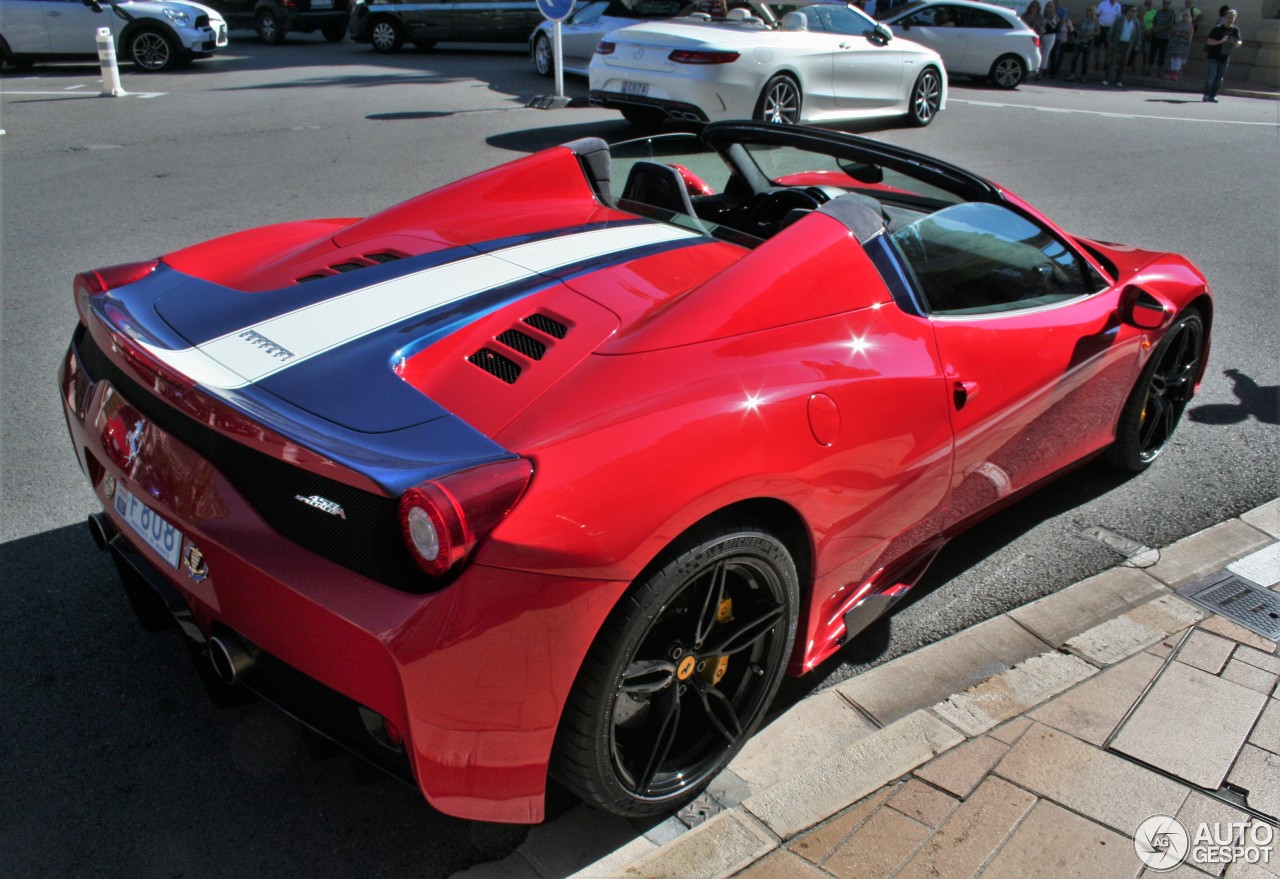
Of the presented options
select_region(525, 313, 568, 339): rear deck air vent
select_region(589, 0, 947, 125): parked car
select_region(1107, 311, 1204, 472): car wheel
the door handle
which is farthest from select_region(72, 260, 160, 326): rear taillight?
select_region(589, 0, 947, 125): parked car

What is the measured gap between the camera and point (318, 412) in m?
2.16

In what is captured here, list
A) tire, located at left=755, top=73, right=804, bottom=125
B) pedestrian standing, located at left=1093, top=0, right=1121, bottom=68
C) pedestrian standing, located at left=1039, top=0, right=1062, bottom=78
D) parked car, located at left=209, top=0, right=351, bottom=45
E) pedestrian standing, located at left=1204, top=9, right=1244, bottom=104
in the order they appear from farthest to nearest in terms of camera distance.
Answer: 1. pedestrian standing, located at left=1093, top=0, right=1121, bottom=68
2. pedestrian standing, located at left=1039, top=0, right=1062, bottom=78
3. parked car, located at left=209, top=0, right=351, bottom=45
4. pedestrian standing, located at left=1204, top=9, right=1244, bottom=104
5. tire, located at left=755, top=73, right=804, bottom=125

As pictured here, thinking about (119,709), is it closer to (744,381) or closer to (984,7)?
(744,381)

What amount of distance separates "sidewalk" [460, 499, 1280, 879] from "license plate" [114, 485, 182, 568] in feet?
3.20

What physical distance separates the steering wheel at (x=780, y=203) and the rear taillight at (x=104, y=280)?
6.29ft

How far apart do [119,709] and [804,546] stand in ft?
5.97

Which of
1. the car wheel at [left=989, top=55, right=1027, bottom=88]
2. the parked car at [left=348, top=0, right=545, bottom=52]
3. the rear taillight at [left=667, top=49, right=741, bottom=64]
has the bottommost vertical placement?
the car wheel at [left=989, top=55, right=1027, bottom=88]

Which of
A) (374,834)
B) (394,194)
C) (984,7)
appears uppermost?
(984,7)

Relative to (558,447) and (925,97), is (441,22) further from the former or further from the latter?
(558,447)

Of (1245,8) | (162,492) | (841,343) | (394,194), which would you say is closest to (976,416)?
(841,343)

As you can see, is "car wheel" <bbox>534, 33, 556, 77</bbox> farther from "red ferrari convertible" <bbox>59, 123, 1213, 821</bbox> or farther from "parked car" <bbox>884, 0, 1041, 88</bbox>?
"red ferrari convertible" <bbox>59, 123, 1213, 821</bbox>

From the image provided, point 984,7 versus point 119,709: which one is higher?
point 984,7

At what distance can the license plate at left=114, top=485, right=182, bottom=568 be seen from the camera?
2.25 m

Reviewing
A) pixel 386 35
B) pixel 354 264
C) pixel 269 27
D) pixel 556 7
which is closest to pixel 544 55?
pixel 556 7
